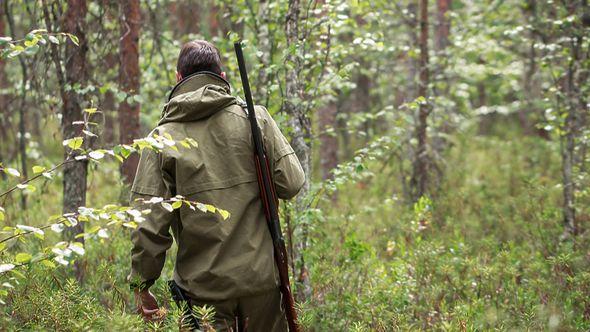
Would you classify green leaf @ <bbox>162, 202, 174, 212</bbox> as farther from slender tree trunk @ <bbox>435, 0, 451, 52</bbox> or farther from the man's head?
slender tree trunk @ <bbox>435, 0, 451, 52</bbox>

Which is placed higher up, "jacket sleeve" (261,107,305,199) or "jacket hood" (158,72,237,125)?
"jacket hood" (158,72,237,125)

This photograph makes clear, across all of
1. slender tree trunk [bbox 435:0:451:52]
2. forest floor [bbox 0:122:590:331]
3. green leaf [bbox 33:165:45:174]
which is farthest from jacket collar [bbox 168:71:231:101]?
slender tree trunk [bbox 435:0:451:52]

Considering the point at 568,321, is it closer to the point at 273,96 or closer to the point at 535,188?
the point at 535,188

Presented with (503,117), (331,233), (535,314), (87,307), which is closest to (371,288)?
(535,314)

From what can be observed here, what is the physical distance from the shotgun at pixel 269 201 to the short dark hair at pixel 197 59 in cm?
15

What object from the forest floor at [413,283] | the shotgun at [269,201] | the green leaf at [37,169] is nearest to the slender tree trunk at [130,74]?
the forest floor at [413,283]

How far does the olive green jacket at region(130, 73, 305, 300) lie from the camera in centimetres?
314

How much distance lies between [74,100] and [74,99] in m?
0.01

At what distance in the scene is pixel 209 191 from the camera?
316cm

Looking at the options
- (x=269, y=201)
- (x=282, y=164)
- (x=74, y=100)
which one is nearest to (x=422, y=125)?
(x=74, y=100)

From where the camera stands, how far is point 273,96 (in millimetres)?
5711

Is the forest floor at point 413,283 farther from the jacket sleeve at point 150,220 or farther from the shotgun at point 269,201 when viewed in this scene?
the jacket sleeve at point 150,220

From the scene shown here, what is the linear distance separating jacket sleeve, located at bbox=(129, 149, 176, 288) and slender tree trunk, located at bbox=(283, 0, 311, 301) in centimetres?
177

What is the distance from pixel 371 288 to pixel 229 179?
6.31 feet
